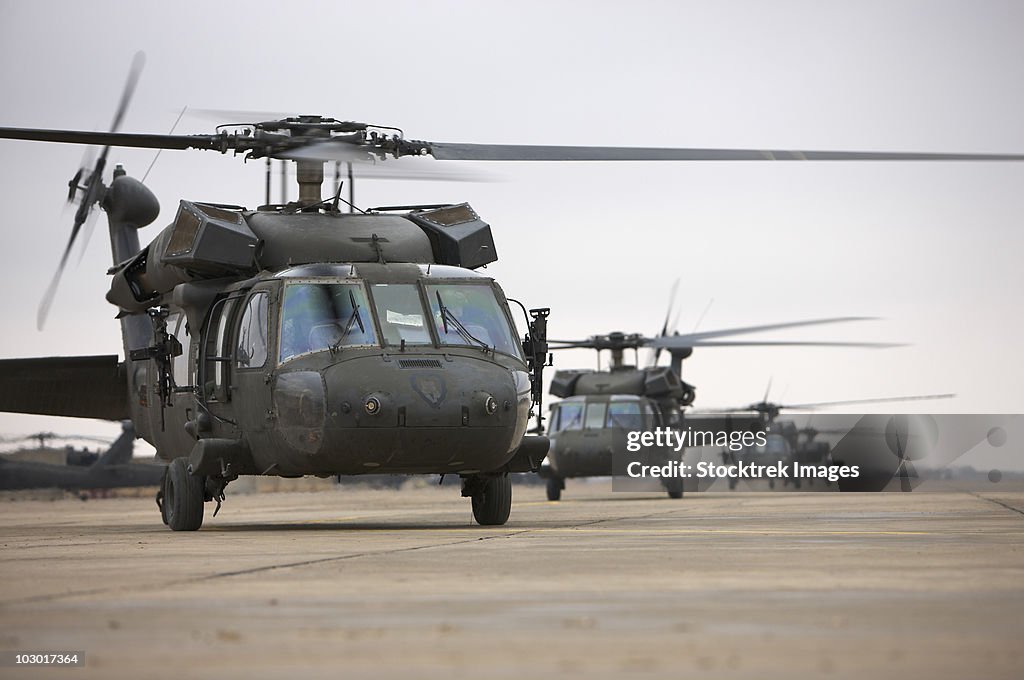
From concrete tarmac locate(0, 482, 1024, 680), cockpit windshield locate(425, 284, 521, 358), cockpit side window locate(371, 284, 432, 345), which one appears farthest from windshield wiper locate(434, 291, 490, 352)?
concrete tarmac locate(0, 482, 1024, 680)

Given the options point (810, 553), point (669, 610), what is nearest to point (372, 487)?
point (810, 553)

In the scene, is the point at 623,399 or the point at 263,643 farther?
the point at 623,399

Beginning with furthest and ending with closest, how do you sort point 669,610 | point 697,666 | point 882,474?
point 882,474, point 669,610, point 697,666

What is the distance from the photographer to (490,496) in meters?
17.0

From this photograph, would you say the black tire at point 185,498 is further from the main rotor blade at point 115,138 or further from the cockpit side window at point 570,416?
the cockpit side window at point 570,416

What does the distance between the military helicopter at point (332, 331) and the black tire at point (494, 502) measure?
2 centimetres

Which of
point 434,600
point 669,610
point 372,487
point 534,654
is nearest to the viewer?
point 534,654

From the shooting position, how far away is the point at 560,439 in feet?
109

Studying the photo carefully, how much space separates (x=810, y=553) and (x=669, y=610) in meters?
4.10

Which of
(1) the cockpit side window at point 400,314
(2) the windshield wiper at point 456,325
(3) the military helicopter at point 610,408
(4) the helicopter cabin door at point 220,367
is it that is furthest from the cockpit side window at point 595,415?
(1) the cockpit side window at point 400,314

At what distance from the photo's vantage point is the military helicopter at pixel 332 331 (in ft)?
48.4

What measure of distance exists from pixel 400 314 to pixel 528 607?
842cm

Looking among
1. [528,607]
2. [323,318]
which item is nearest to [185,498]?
[323,318]

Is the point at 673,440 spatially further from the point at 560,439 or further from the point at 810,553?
the point at 810,553
